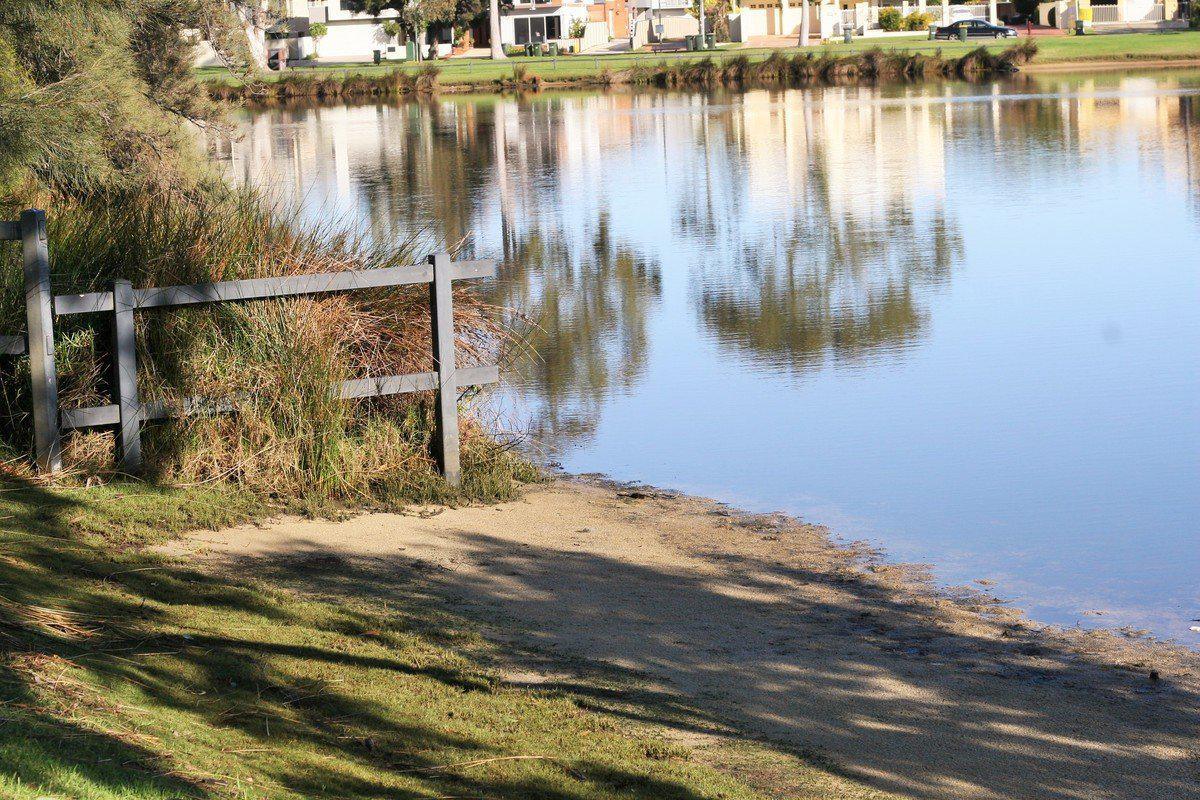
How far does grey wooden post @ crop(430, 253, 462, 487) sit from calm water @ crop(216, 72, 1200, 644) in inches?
85.3

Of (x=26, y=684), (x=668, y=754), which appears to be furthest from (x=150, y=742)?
(x=668, y=754)

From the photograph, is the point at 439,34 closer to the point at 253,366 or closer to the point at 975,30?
the point at 975,30

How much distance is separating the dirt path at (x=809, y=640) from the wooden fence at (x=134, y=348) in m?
0.93

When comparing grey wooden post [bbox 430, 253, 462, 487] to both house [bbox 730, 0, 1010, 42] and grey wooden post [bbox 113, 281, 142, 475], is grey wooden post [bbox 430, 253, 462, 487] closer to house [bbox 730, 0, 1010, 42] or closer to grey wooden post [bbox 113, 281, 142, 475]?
grey wooden post [bbox 113, 281, 142, 475]

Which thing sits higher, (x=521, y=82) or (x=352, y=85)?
(x=352, y=85)

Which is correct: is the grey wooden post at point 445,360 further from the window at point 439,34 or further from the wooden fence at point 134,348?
the window at point 439,34

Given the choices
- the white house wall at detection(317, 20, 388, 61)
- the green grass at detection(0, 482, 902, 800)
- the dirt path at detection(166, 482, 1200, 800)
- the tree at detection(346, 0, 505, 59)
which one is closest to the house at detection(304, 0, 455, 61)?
the white house wall at detection(317, 20, 388, 61)

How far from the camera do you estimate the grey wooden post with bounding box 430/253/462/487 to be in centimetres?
1045

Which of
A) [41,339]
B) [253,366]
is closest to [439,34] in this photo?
[253,366]

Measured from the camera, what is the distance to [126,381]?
983 cm

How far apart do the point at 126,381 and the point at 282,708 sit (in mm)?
4235

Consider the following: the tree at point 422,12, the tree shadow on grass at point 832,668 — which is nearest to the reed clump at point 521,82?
the tree at point 422,12

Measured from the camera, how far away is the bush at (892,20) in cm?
10056

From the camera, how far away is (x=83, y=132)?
12992 millimetres
